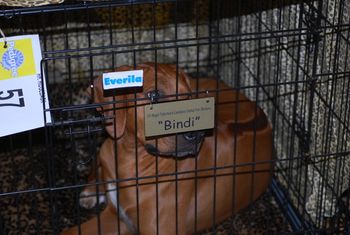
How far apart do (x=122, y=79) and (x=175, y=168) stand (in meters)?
0.54

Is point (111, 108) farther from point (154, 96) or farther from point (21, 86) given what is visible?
point (21, 86)

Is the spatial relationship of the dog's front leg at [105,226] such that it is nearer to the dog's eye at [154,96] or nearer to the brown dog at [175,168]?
the brown dog at [175,168]

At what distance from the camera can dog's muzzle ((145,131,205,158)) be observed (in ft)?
7.58

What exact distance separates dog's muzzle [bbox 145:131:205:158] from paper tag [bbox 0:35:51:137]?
0.45 metres

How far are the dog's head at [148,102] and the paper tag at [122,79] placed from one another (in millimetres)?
231

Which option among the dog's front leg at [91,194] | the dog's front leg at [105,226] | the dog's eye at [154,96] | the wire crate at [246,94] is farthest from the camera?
the dog's front leg at [91,194]

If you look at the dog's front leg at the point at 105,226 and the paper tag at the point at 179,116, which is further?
the dog's front leg at the point at 105,226

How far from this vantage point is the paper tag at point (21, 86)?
1.99m

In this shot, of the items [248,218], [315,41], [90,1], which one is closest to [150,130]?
[90,1]

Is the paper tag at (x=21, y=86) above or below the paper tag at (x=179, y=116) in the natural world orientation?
above

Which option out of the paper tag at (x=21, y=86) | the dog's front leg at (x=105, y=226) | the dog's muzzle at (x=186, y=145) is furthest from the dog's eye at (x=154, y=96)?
the dog's front leg at (x=105, y=226)

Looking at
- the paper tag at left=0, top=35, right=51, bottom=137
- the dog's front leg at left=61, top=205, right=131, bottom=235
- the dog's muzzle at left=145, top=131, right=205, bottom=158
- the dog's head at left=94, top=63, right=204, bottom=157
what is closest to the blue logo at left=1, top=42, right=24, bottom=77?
the paper tag at left=0, top=35, right=51, bottom=137

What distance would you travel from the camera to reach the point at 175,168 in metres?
2.44

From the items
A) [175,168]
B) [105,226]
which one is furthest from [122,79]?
[105,226]
